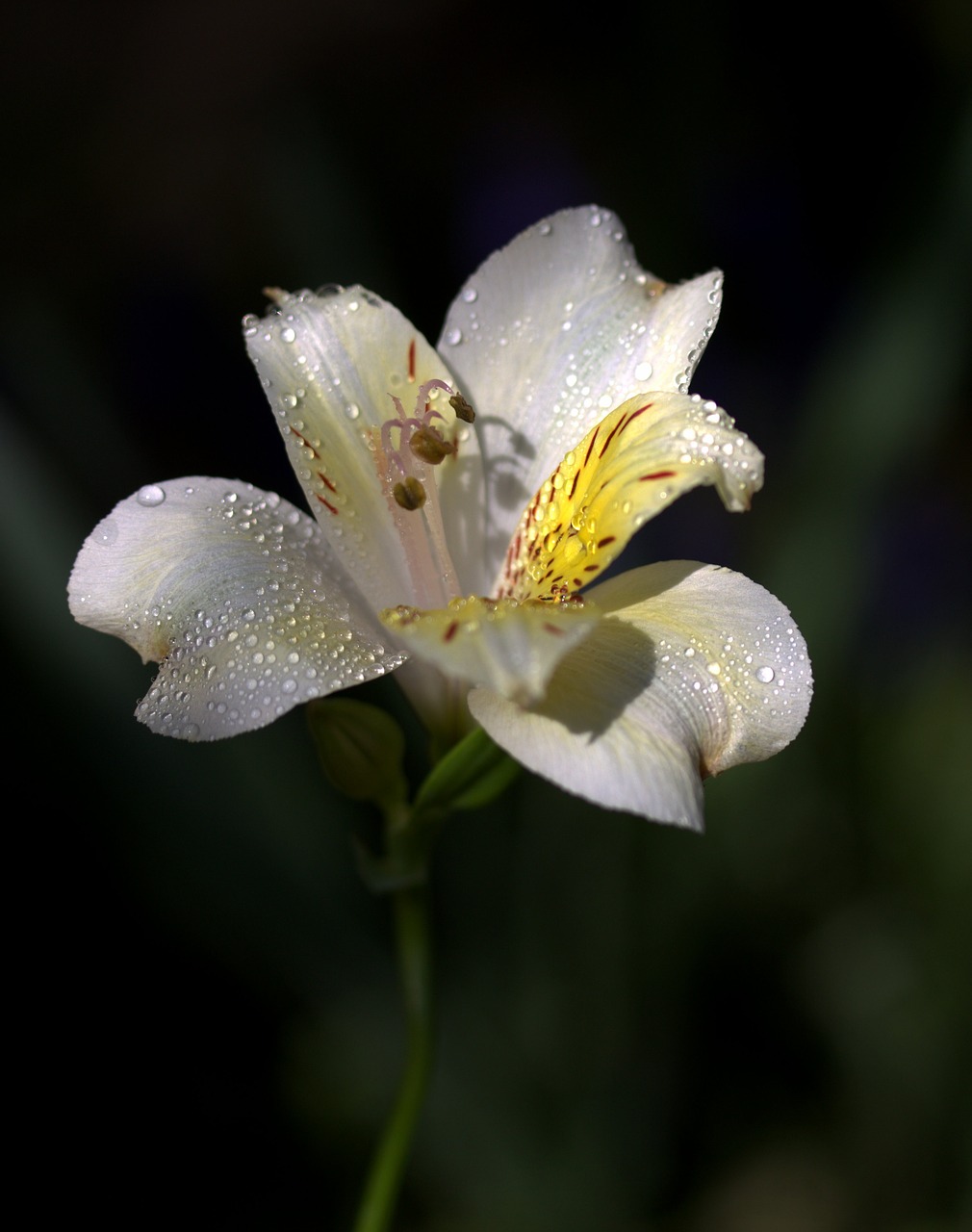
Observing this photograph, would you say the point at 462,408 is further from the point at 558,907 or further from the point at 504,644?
the point at 558,907

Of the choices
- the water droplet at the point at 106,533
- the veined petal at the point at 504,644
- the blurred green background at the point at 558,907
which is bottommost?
the blurred green background at the point at 558,907

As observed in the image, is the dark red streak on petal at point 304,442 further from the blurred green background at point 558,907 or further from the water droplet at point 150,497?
the blurred green background at point 558,907

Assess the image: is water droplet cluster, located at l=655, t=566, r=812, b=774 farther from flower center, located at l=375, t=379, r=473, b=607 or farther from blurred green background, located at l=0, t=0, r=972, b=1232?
blurred green background, located at l=0, t=0, r=972, b=1232

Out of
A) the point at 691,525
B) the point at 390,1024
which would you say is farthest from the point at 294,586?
the point at 691,525

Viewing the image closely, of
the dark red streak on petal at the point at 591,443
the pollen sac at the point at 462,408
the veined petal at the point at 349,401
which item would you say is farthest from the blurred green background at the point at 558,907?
the dark red streak on petal at the point at 591,443

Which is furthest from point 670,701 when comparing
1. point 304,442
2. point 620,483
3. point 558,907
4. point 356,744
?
point 558,907
